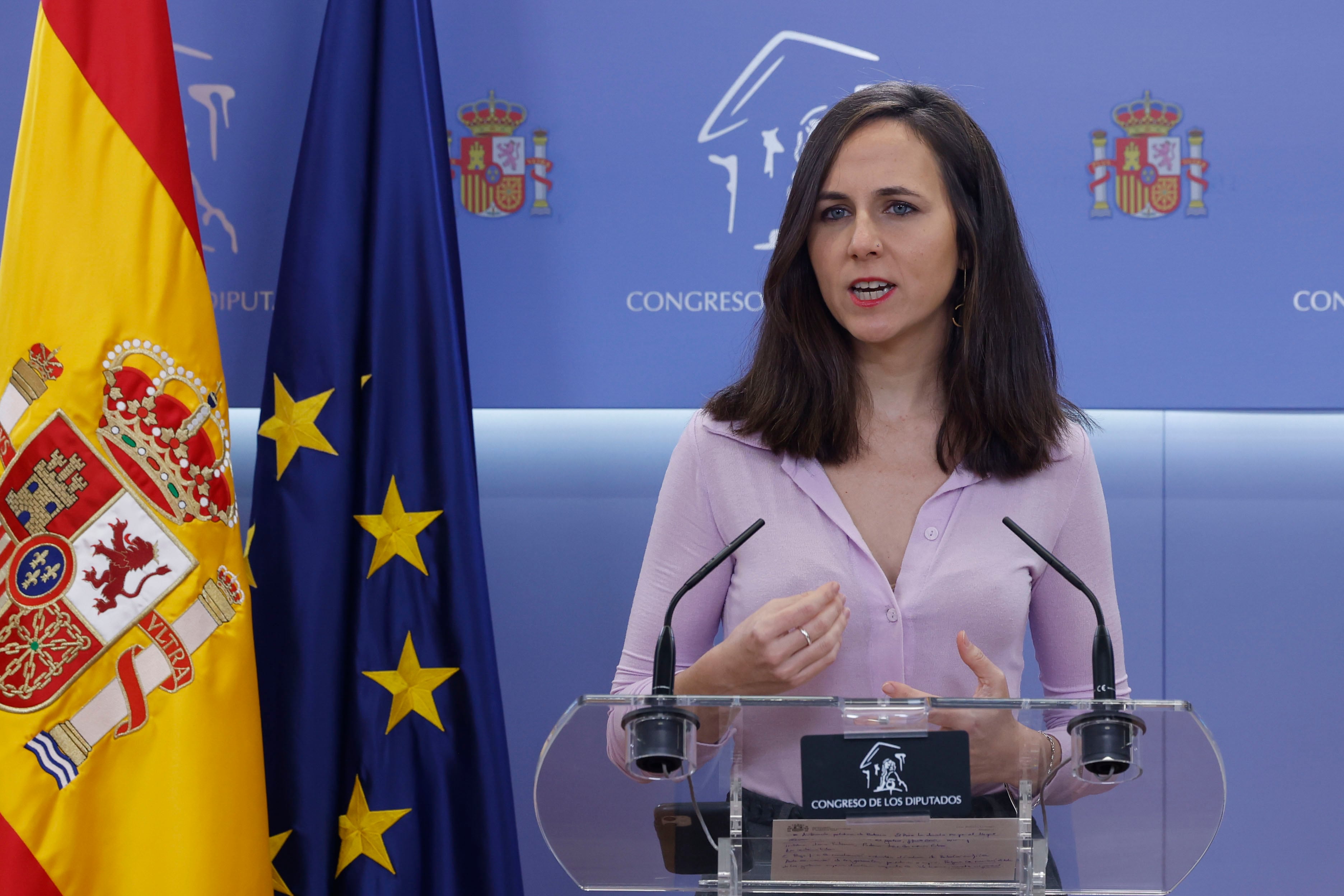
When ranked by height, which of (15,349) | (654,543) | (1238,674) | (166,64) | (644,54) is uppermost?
(644,54)

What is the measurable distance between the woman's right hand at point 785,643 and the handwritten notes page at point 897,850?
0.22 m

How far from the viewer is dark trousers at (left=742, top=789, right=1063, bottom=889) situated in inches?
35.3

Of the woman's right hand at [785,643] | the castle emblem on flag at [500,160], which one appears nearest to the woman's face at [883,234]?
the woman's right hand at [785,643]

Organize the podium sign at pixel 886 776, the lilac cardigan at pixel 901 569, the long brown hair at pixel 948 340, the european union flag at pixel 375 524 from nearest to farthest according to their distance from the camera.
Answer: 1. the podium sign at pixel 886 776
2. the lilac cardigan at pixel 901 569
3. the long brown hair at pixel 948 340
4. the european union flag at pixel 375 524

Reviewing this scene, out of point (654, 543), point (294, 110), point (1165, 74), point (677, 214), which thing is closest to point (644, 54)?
point (677, 214)

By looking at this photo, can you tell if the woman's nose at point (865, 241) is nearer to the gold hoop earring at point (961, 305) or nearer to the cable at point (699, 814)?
the gold hoop earring at point (961, 305)

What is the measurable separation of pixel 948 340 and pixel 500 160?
3.53 ft

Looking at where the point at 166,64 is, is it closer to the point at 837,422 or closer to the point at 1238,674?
the point at 837,422

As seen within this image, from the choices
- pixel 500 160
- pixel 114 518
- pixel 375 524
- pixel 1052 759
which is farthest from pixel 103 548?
pixel 1052 759

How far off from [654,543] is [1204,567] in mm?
1649

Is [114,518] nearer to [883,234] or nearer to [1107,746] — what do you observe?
[883,234]

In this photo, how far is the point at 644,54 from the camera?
2.25 m

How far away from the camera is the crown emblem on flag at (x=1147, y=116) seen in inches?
87.8

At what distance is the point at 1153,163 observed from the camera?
7.32 feet
